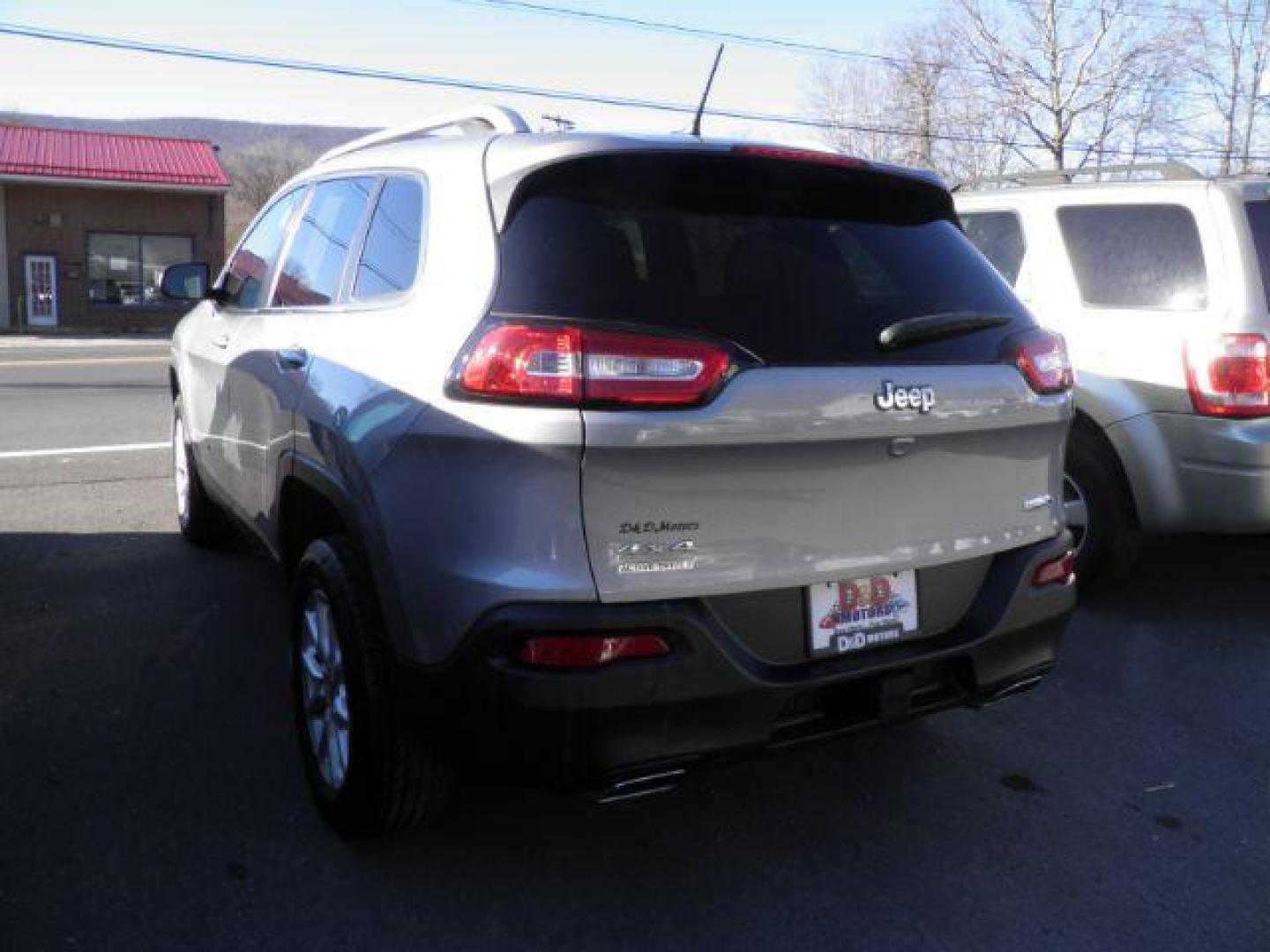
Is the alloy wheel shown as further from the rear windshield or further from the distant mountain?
the distant mountain

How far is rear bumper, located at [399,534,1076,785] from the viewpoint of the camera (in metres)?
2.29

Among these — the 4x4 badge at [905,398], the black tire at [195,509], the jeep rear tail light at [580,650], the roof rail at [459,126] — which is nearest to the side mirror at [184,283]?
the black tire at [195,509]

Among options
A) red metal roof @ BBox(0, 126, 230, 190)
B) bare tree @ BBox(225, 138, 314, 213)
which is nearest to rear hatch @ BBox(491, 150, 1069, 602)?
red metal roof @ BBox(0, 126, 230, 190)

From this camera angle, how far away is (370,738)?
271 cm

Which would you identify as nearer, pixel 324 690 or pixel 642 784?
pixel 642 784

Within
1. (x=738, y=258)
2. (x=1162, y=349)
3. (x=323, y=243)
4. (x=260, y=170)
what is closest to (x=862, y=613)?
(x=738, y=258)

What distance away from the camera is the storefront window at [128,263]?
32031mm

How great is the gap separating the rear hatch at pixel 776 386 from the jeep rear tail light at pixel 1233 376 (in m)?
1.98

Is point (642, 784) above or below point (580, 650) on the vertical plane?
below

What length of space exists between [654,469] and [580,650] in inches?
15.7

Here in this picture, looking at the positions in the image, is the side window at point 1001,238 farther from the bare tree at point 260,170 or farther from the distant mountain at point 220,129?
the distant mountain at point 220,129

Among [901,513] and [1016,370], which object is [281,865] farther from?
[1016,370]

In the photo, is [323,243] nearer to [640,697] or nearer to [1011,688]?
[640,697]

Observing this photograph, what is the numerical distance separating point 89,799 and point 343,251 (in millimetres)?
1726
